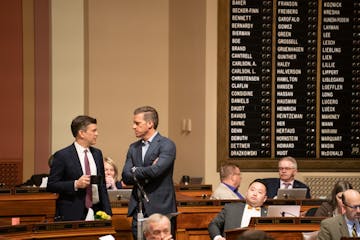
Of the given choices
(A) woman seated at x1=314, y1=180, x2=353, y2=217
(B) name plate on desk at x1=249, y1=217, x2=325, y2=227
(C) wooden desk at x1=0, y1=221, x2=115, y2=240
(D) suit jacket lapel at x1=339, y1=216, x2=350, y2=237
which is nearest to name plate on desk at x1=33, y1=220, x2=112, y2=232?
(C) wooden desk at x1=0, y1=221, x2=115, y2=240

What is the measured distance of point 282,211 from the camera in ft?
24.1

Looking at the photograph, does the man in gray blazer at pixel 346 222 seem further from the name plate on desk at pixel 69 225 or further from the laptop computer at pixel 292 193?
the laptop computer at pixel 292 193

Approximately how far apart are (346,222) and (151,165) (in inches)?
63.6

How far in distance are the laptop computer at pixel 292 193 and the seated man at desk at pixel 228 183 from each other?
16.1 inches

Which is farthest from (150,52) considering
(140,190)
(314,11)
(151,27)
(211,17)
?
(140,190)

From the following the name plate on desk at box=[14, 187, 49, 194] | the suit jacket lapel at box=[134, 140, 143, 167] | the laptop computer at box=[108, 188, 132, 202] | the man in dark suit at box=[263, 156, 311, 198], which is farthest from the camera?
the man in dark suit at box=[263, 156, 311, 198]

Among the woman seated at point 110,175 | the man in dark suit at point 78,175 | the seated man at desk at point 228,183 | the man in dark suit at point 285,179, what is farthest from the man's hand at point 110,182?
the man in dark suit at point 78,175

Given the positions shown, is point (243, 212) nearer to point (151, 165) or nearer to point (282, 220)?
point (282, 220)

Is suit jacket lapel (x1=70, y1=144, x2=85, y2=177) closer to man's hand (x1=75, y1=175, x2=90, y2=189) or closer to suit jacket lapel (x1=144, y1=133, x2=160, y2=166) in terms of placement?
man's hand (x1=75, y1=175, x2=90, y2=189)

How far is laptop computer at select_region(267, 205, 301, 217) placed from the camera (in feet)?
23.8

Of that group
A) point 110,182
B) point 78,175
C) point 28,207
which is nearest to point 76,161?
point 78,175

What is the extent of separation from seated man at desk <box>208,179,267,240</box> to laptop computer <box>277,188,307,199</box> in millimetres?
1428

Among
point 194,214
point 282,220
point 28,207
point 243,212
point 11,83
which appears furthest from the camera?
point 11,83

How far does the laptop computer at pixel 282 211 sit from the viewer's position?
23.8 feet
